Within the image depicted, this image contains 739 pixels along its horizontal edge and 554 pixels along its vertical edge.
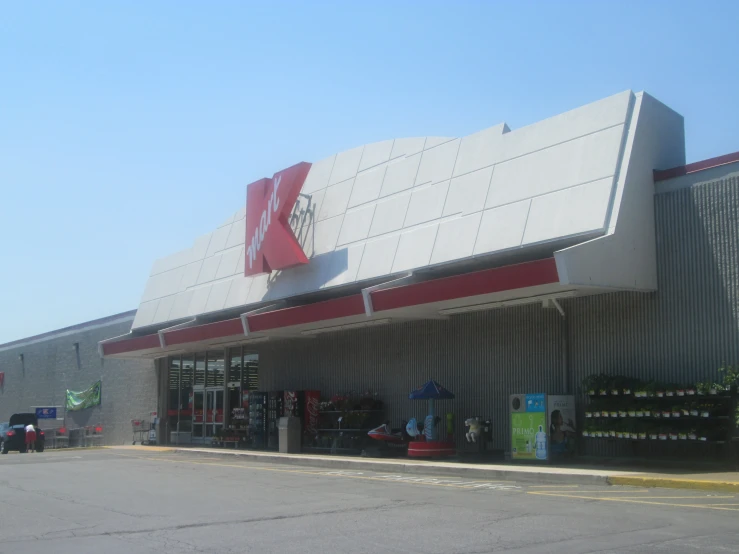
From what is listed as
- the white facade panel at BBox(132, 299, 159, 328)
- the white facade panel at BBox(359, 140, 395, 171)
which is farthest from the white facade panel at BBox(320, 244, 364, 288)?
the white facade panel at BBox(132, 299, 159, 328)

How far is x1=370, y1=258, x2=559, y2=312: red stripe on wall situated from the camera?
18.0 metres

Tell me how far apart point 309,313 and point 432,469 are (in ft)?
24.5

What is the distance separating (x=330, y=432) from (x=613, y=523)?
1835 cm

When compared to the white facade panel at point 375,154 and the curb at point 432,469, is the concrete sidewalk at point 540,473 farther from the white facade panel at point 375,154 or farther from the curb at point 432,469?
the white facade panel at point 375,154

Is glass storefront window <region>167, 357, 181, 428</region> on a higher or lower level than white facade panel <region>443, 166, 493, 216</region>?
lower

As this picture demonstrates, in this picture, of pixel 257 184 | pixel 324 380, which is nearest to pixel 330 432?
pixel 324 380

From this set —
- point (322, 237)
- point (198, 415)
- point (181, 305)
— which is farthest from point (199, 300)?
point (322, 237)

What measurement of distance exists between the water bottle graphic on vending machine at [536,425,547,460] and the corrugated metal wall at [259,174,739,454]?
5.36 ft

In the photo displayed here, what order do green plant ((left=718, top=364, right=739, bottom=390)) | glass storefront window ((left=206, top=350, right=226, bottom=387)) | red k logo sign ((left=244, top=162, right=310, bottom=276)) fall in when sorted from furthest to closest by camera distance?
1. glass storefront window ((left=206, top=350, right=226, bottom=387))
2. red k logo sign ((left=244, top=162, right=310, bottom=276))
3. green plant ((left=718, top=364, right=739, bottom=390))

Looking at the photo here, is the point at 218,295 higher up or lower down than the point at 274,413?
higher up

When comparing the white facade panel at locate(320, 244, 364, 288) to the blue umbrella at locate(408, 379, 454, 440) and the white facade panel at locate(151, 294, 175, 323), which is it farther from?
the white facade panel at locate(151, 294, 175, 323)

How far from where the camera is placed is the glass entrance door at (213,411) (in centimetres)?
3675

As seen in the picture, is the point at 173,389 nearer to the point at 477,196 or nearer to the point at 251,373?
the point at 251,373

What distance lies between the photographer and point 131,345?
37.4 meters
